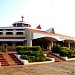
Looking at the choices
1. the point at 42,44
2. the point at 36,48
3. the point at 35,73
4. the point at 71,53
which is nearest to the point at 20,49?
the point at 36,48

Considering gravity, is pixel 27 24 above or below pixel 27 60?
above

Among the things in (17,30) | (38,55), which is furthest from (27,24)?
(38,55)

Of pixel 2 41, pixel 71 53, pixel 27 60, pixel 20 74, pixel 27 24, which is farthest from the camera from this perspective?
pixel 27 24

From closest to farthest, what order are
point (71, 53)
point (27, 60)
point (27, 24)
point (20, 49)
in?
point (27, 60) < point (20, 49) < point (71, 53) < point (27, 24)

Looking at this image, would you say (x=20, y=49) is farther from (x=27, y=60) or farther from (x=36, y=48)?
(x=27, y=60)

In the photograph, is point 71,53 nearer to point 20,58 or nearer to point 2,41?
point 20,58

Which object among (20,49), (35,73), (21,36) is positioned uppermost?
(21,36)

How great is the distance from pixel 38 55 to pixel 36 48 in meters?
2.45

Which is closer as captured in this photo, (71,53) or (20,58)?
(20,58)

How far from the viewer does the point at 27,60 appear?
20.0 m

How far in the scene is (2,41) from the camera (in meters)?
33.5

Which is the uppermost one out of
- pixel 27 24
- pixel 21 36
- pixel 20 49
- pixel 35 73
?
pixel 27 24

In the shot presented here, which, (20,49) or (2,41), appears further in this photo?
(2,41)

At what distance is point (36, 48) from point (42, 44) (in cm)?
1139
